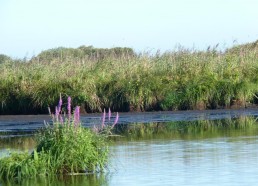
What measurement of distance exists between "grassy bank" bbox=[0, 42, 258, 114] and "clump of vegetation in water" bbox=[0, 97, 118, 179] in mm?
12652

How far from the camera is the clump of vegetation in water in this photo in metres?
15.6

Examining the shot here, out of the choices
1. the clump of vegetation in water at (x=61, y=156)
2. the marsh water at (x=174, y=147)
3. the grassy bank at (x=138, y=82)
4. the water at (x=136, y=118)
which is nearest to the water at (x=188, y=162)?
the marsh water at (x=174, y=147)

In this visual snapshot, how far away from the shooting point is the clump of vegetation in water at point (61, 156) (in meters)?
15.6

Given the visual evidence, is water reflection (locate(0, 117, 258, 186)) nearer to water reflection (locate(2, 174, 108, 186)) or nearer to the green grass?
water reflection (locate(2, 174, 108, 186))

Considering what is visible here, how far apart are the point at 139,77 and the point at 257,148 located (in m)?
12.1

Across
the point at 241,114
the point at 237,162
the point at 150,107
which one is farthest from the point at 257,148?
the point at 150,107

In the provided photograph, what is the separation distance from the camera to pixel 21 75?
31.2 m

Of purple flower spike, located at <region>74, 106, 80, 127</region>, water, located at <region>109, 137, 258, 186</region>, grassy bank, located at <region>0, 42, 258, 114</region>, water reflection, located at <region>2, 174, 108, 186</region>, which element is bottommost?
water reflection, located at <region>2, 174, 108, 186</region>

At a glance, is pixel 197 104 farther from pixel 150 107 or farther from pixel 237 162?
Answer: pixel 237 162

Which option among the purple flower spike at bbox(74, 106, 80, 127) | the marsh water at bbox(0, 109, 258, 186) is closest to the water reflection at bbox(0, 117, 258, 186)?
the marsh water at bbox(0, 109, 258, 186)

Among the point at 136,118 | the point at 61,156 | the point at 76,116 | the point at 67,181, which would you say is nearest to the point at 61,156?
the point at 61,156

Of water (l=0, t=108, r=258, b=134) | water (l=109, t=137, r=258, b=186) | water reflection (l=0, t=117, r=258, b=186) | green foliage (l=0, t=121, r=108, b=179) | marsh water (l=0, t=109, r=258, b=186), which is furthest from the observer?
A: water (l=0, t=108, r=258, b=134)

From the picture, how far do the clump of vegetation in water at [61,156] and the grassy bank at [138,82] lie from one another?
12.7 metres

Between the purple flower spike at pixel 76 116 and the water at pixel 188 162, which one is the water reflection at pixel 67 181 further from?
the purple flower spike at pixel 76 116
